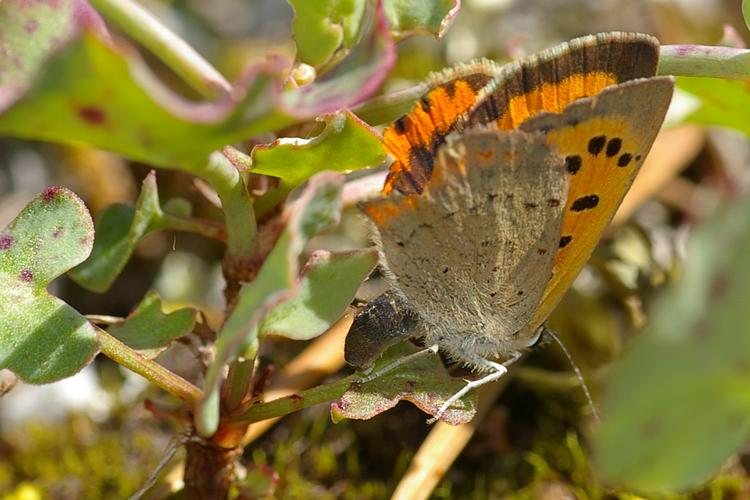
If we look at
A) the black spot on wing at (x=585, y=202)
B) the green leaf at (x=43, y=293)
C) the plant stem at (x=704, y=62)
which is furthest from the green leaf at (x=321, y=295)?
the plant stem at (x=704, y=62)

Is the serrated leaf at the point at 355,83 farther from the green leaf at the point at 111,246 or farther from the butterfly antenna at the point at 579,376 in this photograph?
the butterfly antenna at the point at 579,376

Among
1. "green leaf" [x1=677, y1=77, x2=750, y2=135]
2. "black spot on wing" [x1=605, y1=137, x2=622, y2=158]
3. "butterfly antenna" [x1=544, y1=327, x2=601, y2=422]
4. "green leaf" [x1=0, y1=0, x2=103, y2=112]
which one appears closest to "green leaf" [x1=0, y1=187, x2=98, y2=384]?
"green leaf" [x1=0, y1=0, x2=103, y2=112]

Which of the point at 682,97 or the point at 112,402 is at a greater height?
the point at 682,97

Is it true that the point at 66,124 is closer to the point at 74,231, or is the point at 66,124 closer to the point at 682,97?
the point at 74,231

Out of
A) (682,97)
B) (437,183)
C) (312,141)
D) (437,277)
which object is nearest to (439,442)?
(437,277)

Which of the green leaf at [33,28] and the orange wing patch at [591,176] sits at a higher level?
the green leaf at [33,28]
